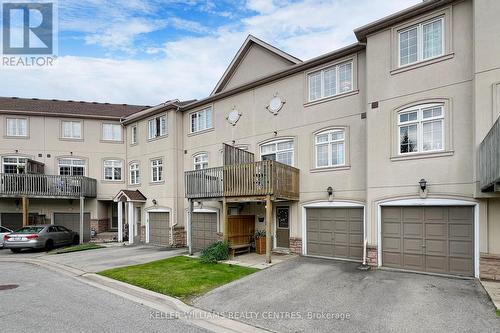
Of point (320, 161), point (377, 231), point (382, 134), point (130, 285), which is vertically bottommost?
point (130, 285)

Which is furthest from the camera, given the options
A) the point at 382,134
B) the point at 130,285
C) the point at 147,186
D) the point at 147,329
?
the point at 147,186

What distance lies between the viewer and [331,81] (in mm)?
12992

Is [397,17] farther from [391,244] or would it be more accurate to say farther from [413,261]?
[413,261]

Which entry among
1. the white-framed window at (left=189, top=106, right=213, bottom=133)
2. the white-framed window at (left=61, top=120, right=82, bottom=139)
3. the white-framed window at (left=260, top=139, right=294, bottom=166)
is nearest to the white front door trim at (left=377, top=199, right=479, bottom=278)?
the white-framed window at (left=260, top=139, right=294, bottom=166)

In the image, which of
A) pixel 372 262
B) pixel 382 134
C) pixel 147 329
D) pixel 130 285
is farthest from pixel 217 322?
pixel 382 134

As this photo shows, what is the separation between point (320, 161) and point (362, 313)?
23.1 ft

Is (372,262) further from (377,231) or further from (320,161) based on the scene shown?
Result: (320,161)

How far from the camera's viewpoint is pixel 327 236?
12703 millimetres

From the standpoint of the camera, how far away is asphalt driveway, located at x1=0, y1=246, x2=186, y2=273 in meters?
12.8

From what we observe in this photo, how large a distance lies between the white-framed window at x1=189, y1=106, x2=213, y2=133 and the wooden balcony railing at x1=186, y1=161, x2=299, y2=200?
3.97 metres

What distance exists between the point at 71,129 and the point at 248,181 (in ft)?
52.5

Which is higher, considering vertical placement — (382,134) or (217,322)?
(382,134)

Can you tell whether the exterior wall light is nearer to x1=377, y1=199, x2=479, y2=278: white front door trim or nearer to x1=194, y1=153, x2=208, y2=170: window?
x1=377, y1=199, x2=479, y2=278: white front door trim

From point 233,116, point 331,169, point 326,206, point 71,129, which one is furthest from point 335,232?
point 71,129
